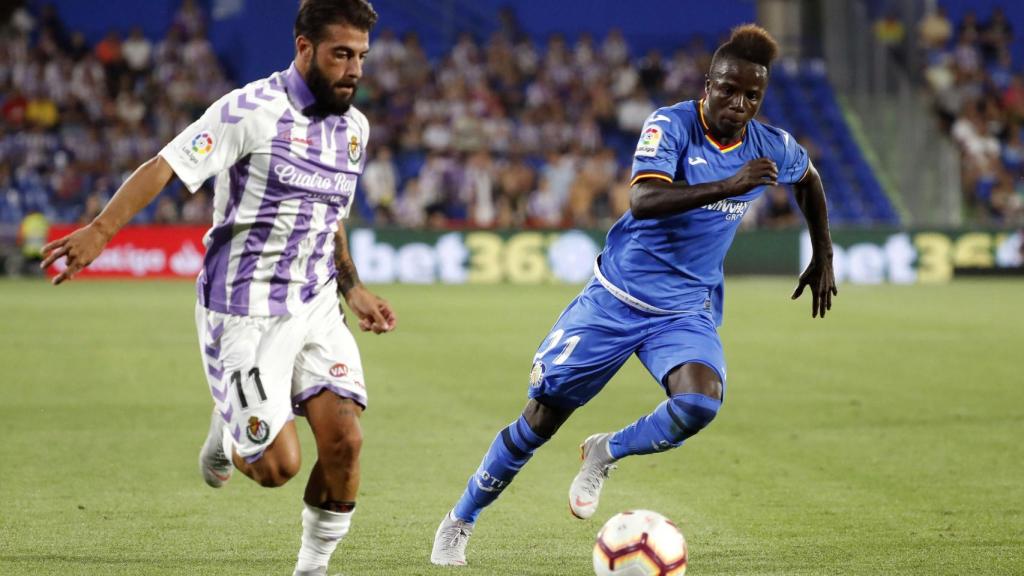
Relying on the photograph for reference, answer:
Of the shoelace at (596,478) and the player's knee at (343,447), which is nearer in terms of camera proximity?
the player's knee at (343,447)

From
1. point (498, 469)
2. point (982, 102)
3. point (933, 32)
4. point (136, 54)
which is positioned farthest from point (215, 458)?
point (933, 32)

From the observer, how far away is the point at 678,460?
324 inches

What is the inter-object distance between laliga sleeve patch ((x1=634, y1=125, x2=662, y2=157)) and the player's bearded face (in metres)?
1.31

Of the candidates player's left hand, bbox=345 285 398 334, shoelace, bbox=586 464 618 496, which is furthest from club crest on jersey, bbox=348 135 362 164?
shoelace, bbox=586 464 618 496

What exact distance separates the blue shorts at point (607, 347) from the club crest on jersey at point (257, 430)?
130 centimetres

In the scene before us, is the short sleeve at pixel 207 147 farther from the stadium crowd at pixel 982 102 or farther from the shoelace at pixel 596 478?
the stadium crowd at pixel 982 102

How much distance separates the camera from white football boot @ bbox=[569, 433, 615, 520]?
5812mm

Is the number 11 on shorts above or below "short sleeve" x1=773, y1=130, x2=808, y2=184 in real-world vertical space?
below

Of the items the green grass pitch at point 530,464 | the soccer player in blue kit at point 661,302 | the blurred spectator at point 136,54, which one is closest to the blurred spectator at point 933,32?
the green grass pitch at point 530,464

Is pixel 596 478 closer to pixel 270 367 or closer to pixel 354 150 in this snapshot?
pixel 270 367

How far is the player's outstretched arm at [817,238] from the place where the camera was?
6.27 m

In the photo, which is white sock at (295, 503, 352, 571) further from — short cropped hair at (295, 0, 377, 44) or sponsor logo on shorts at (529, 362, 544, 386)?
short cropped hair at (295, 0, 377, 44)

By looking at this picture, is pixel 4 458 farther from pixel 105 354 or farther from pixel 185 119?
pixel 185 119

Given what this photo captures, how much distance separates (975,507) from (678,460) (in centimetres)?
190
